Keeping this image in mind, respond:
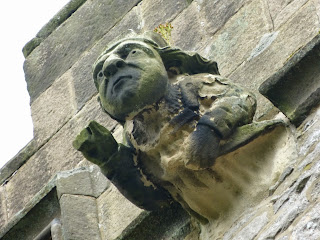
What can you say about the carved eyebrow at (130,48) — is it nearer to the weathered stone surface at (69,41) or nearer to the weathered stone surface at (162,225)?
the weathered stone surface at (162,225)

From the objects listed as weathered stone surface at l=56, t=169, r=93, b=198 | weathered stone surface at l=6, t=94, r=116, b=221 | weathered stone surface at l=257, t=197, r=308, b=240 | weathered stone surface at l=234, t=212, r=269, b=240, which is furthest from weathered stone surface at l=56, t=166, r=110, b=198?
weathered stone surface at l=257, t=197, r=308, b=240

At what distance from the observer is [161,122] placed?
4609mm

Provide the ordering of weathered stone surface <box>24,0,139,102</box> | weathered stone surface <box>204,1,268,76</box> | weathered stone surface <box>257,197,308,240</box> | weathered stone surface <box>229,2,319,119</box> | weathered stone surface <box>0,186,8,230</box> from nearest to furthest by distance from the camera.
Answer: weathered stone surface <box>257,197,308,240</box>
weathered stone surface <box>229,2,319,119</box>
weathered stone surface <box>204,1,268,76</box>
weathered stone surface <box>0,186,8,230</box>
weathered stone surface <box>24,0,139,102</box>

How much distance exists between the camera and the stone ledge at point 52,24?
7.27 m

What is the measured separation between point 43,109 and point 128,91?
92.5 inches

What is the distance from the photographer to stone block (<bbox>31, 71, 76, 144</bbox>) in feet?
21.7

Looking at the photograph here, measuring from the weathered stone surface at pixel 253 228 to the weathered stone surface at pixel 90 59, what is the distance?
2.28 meters

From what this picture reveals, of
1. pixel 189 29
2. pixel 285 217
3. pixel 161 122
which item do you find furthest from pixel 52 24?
pixel 285 217

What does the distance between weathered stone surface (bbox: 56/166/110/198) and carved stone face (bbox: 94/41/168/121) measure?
46.9 inches

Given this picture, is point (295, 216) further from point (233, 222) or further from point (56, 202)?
point (56, 202)

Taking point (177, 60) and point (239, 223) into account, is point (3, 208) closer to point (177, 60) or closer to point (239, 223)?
point (177, 60)

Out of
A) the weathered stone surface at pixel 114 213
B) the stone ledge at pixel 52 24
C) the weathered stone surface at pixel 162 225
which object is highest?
the stone ledge at pixel 52 24

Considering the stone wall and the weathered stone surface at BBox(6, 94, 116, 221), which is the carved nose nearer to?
the stone wall

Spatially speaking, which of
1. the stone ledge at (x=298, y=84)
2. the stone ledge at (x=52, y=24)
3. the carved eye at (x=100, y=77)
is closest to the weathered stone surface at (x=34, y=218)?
the carved eye at (x=100, y=77)
